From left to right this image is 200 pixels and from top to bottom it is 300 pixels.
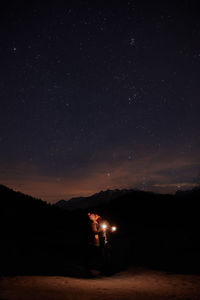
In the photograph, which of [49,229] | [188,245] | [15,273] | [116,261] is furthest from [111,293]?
[188,245]

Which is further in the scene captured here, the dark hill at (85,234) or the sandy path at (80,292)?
the dark hill at (85,234)

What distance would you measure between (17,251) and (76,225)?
591 centimetres

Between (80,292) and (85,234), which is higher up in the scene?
(85,234)

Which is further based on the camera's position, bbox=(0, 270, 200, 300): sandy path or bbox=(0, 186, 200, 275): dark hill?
bbox=(0, 186, 200, 275): dark hill

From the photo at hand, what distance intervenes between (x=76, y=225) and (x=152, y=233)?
6.89 metres

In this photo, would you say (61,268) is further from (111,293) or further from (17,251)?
(111,293)

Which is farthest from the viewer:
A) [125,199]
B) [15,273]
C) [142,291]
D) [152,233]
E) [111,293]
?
[125,199]

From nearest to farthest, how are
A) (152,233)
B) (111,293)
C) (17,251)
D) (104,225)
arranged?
1. (111,293)
2. (17,251)
3. (104,225)
4. (152,233)

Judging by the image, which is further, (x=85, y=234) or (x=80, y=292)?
(x=85, y=234)

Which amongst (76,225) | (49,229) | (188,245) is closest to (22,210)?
(49,229)

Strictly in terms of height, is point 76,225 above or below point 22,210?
below

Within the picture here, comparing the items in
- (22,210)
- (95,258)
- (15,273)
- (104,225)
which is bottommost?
(95,258)

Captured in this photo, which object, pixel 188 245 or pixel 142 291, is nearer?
pixel 142 291

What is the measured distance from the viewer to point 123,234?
785 inches
